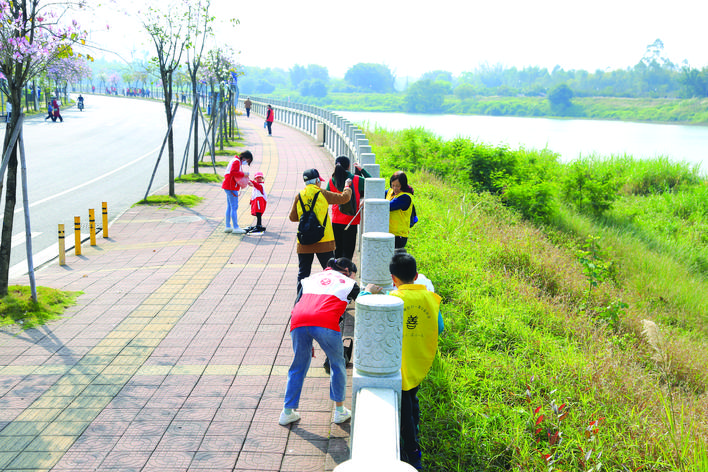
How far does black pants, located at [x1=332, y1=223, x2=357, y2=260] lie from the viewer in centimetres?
776

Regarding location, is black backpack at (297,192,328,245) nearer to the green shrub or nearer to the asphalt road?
the asphalt road

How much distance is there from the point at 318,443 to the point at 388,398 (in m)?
1.50

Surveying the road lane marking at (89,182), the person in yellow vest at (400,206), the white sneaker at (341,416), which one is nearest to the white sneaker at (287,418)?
the white sneaker at (341,416)

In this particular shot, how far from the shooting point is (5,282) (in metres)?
7.90

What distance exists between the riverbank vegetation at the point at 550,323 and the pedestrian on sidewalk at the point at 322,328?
2.42 ft

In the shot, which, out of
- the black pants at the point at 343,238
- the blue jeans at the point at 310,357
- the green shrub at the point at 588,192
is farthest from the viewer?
the green shrub at the point at 588,192

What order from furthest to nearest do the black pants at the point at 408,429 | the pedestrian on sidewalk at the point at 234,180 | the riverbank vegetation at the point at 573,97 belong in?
→ 1. the riverbank vegetation at the point at 573,97
2. the pedestrian on sidewalk at the point at 234,180
3. the black pants at the point at 408,429

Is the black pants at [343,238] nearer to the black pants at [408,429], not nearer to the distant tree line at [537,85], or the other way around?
the black pants at [408,429]

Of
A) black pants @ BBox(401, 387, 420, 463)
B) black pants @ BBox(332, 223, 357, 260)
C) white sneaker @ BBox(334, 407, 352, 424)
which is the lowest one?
white sneaker @ BBox(334, 407, 352, 424)

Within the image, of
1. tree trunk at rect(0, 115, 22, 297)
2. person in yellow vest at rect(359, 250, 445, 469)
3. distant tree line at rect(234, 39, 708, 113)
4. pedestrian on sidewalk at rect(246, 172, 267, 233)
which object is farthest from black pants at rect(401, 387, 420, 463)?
distant tree line at rect(234, 39, 708, 113)

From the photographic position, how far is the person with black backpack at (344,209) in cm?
749

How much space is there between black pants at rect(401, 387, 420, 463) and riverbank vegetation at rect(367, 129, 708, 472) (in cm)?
20

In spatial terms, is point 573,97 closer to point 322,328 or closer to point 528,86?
point 528,86

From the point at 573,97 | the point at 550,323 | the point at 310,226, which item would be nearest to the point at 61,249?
the point at 310,226
